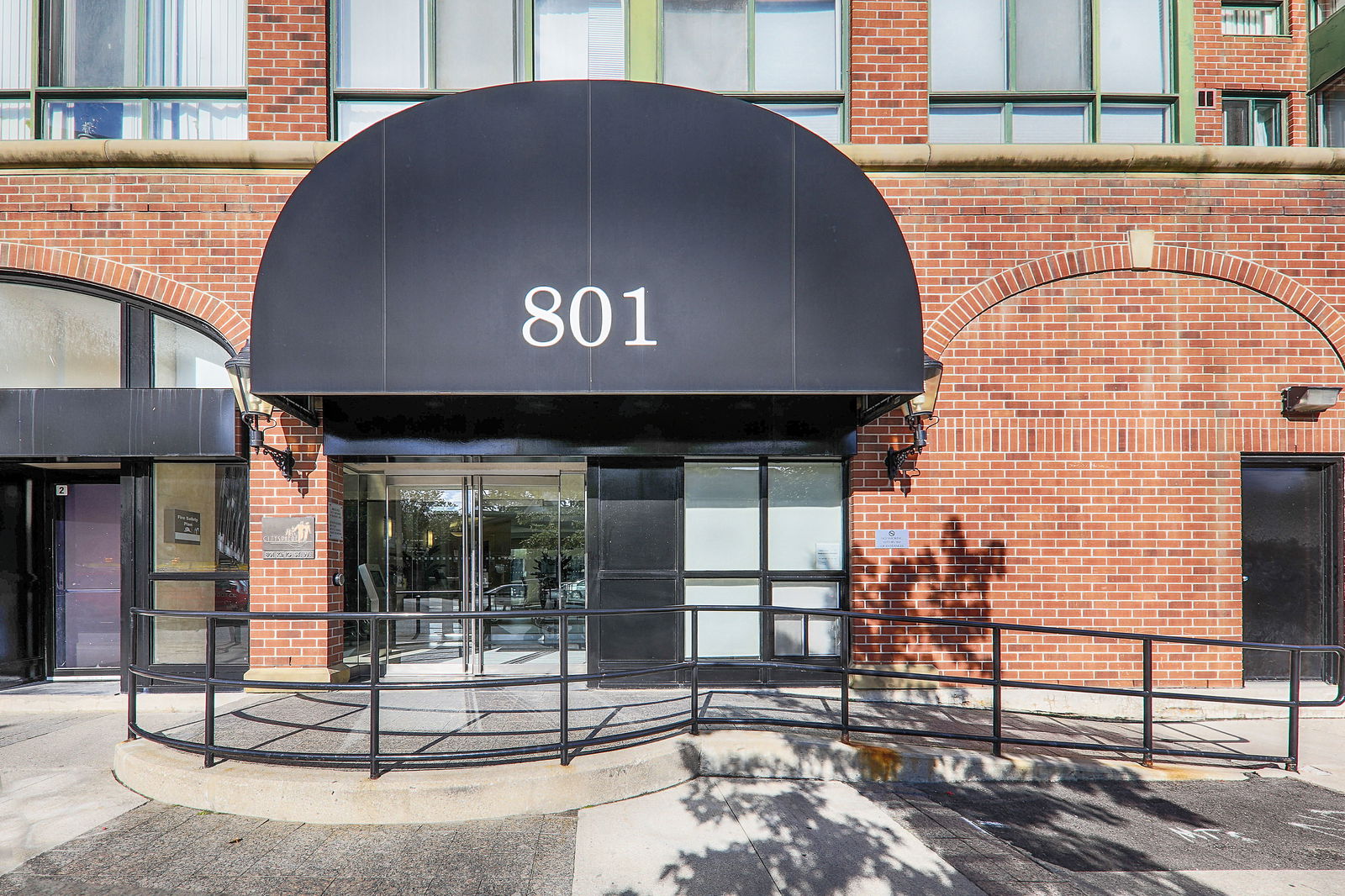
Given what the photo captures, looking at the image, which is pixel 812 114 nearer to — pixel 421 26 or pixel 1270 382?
pixel 421 26

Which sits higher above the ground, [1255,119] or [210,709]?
[1255,119]

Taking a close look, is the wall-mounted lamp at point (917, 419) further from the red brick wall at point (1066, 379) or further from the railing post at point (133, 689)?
the railing post at point (133, 689)

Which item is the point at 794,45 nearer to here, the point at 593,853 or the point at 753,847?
the point at 753,847

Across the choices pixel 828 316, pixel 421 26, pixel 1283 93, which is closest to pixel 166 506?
pixel 421 26

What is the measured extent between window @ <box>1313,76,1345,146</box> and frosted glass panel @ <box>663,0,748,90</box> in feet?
32.1

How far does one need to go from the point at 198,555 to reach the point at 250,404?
2.13 m

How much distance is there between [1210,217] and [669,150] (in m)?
5.81

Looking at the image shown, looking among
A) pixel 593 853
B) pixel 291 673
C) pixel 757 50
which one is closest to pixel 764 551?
pixel 593 853

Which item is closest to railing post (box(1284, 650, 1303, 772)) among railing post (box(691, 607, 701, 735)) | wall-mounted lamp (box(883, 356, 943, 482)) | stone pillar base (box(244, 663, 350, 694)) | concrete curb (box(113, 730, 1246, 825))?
concrete curb (box(113, 730, 1246, 825))

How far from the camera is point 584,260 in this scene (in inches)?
247

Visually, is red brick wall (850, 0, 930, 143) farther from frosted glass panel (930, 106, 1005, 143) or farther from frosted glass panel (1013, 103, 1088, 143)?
frosted glass panel (1013, 103, 1088, 143)

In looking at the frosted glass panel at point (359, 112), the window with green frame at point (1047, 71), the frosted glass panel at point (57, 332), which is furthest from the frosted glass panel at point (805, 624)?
the frosted glass panel at point (57, 332)

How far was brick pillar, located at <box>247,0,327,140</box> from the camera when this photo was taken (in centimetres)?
771

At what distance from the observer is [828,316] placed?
20.9 ft
